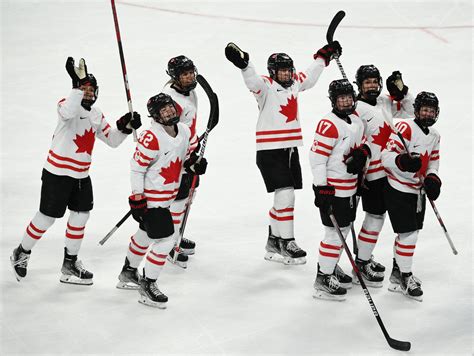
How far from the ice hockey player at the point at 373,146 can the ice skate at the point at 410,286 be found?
0.17 m

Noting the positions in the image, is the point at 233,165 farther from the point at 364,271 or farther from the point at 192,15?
the point at 192,15

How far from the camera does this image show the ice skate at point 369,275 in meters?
5.06

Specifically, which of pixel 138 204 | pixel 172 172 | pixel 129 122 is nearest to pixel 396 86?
pixel 172 172

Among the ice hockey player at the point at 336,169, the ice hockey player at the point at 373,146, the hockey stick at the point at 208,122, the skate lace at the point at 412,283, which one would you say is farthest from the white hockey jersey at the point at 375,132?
the hockey stick at the point at 208,122

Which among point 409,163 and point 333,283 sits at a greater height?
point 409,163

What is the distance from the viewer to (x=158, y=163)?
4680mm

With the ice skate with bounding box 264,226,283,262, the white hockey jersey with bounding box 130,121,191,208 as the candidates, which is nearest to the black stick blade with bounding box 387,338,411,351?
the ice skate with bounding box 264,226,283,262

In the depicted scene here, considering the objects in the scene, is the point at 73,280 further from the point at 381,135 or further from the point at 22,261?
the point at 381,135

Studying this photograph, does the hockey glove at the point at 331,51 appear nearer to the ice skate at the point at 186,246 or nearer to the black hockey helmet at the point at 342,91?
the black hockey helmet at the point at 342,91

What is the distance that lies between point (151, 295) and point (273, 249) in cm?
101

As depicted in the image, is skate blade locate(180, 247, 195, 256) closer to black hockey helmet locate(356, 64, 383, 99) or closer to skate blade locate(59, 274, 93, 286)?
skate blade locate(59, 274, 93, 286)

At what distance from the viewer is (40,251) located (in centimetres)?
549

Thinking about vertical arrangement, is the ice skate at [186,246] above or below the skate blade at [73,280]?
above

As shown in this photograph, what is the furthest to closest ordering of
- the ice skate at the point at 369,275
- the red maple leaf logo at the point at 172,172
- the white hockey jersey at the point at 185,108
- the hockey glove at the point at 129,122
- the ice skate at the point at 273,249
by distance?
the ice skate at the point at 273,249, the white hockey jersey at the point at 185,108, the ice skate at the point at 369,275, the hockey glove at the point at 129,122, the red maple leaf logo at the point at 172,172
